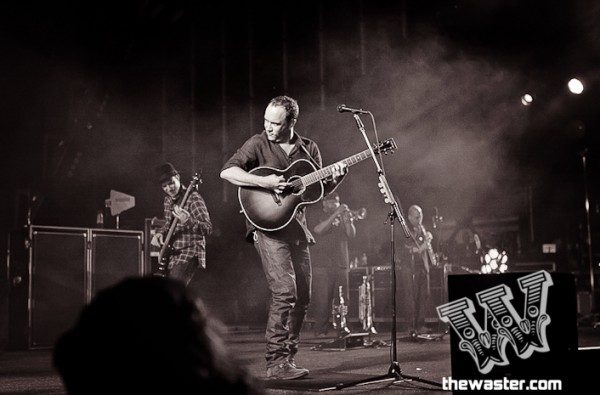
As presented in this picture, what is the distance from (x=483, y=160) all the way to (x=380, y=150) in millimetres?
9637

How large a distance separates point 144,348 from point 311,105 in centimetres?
1252

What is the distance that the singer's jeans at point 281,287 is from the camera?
4.99m

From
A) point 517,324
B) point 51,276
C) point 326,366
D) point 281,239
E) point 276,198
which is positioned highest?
point 276,198

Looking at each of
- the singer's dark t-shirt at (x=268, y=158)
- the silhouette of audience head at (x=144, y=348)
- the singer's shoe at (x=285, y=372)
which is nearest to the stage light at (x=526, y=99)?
the singer's dark t-shirt at (x=268, y=158)

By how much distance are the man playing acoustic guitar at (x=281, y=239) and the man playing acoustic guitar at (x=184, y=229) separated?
8.51ft

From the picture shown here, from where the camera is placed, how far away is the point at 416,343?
8875 millimetres

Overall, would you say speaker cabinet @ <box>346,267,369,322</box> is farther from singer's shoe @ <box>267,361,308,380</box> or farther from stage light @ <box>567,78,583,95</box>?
singer's shoe @ <box>267,361,308,380</box>

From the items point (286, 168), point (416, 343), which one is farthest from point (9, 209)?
point (286, 168)

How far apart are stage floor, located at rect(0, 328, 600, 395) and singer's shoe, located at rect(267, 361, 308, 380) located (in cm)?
5

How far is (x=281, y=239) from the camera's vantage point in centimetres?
502

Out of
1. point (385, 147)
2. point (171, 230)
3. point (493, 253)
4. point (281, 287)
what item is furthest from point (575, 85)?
point (281, 287)

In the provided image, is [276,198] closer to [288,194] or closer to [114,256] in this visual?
[288,194]

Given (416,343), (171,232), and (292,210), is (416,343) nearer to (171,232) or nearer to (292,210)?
(171,232)

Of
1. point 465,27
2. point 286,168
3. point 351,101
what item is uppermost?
point 465,27
